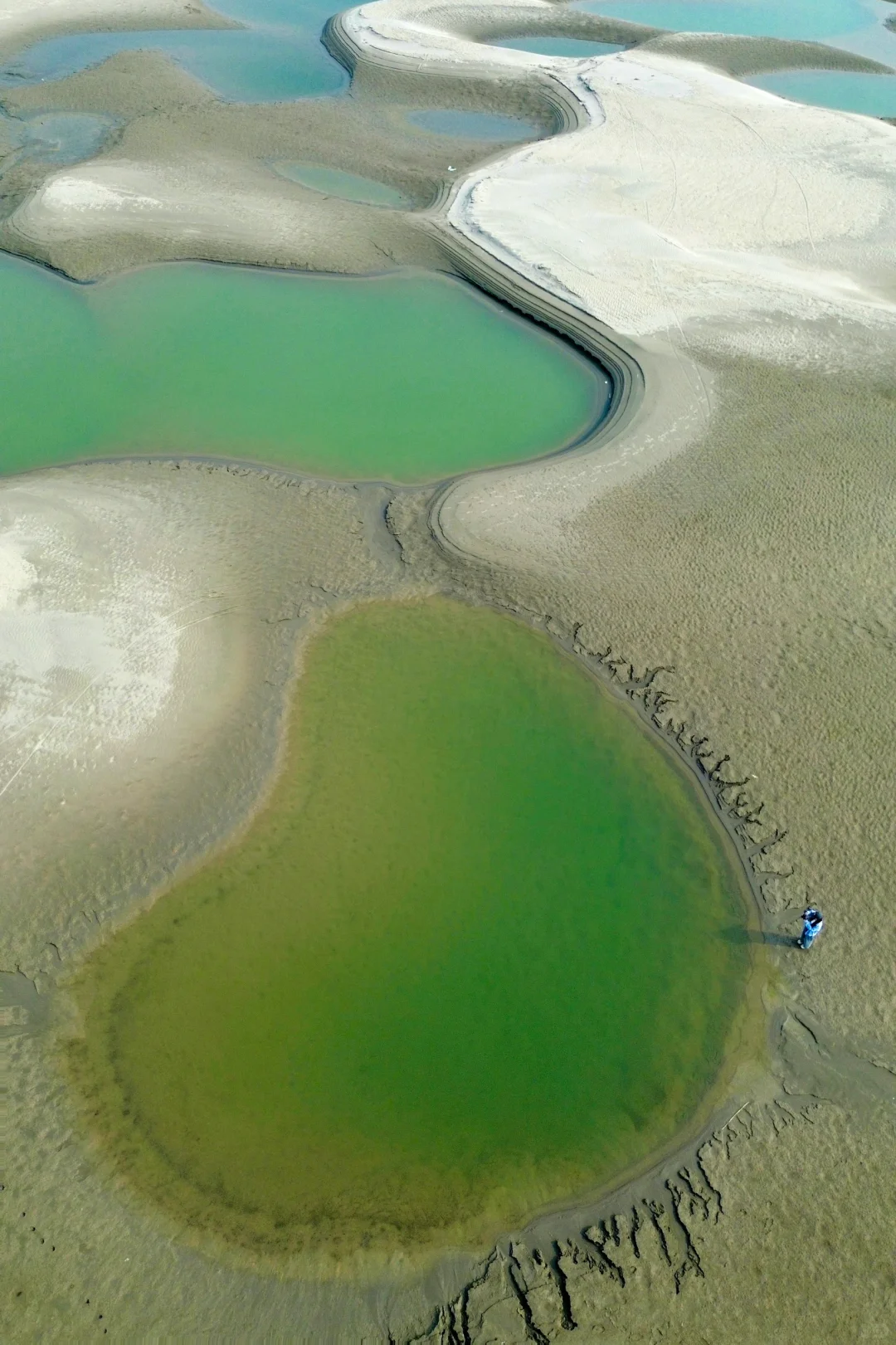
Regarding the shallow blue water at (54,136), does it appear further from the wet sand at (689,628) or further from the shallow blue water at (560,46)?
the shallow blue water at (560,46)

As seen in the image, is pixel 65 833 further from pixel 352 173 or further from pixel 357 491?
pixel 352 173

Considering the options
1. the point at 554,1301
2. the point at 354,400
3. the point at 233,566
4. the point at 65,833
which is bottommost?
the point at 554,1301

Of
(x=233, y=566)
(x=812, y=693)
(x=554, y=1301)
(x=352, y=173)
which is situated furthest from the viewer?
(x=352, y=173)

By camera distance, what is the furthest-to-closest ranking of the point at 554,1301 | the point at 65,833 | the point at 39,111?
the point at 39,111 → the point at 65,833 → the point at 554,1301

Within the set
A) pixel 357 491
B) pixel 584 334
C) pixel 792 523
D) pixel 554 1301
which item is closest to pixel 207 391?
pixel 357 491

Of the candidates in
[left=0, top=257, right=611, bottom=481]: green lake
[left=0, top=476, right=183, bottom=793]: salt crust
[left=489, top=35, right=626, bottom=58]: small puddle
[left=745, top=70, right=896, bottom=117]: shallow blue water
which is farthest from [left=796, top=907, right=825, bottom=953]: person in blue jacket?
[left=489, top=35, right=626, bottom=58]: small puddle

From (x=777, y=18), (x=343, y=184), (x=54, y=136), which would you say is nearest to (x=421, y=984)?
(x=343, y=184)

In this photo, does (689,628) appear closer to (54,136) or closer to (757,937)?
(757,937)

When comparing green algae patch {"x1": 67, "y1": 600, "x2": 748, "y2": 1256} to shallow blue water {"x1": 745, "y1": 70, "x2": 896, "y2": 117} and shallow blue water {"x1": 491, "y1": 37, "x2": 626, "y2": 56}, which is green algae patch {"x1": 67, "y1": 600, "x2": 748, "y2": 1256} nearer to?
shallow blue water {"x1": 745, "y1": 70, "x2": 896, "y2": 117}
